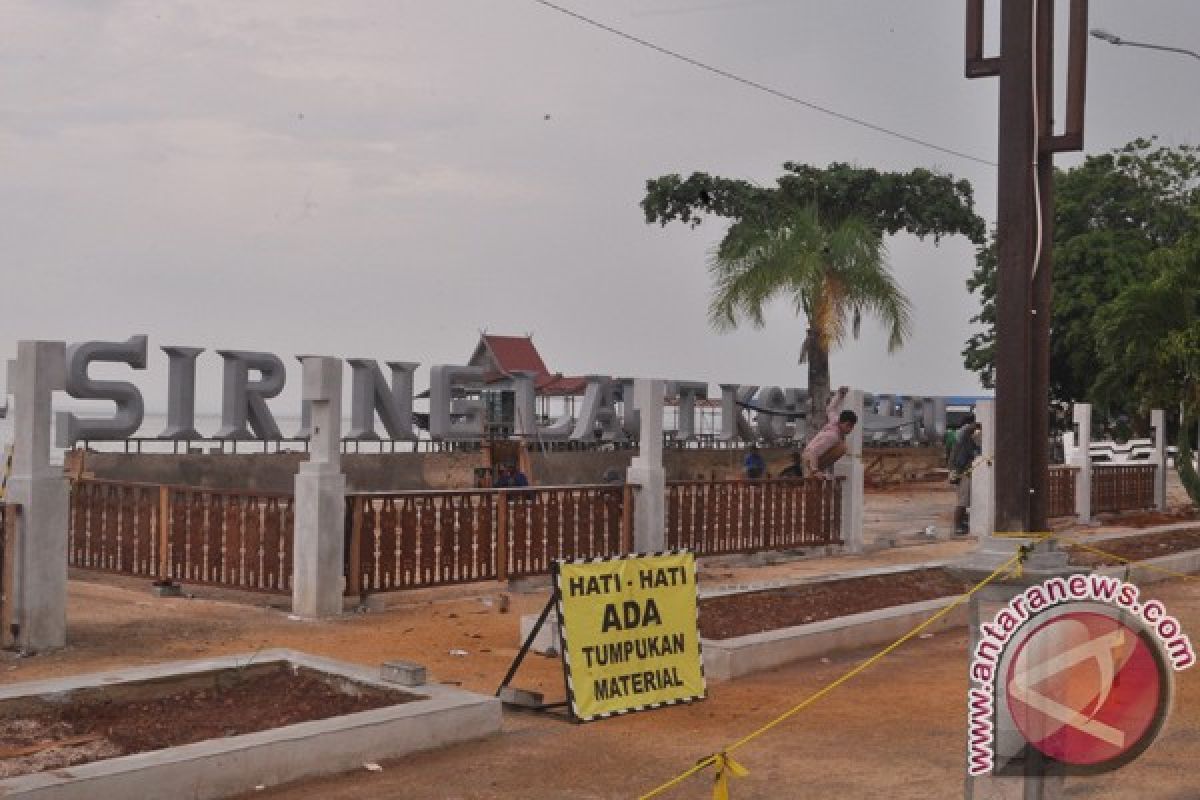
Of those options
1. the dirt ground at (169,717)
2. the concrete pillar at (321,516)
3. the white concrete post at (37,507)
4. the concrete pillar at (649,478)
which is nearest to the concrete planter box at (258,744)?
the dirt ground at (169,717)

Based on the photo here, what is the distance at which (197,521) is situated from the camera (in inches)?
587

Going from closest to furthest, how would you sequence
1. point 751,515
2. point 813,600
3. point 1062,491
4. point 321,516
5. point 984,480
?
point 321,516 → point 813,600 → point 751,515 → point 984,480 → point 1062,491

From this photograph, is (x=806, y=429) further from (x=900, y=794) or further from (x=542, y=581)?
(x=900, y=794)

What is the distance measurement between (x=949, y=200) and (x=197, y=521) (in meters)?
46.0

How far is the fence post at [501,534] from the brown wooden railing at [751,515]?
2946 millimetres

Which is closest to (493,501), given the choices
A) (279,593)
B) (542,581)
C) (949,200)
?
(542,581)

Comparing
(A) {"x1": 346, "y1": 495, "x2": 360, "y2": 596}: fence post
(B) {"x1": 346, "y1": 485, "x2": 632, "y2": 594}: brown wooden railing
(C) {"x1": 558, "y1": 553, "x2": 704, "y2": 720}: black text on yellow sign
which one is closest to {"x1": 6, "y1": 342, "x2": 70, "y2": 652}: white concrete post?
(A) {"x1": 346, "y1": 495, "x2": 360, "y2": 596}: fence post

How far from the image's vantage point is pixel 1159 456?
31.5 meters

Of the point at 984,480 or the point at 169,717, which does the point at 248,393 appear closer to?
the point at 984,480

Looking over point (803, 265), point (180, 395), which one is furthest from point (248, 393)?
point (803, 265)

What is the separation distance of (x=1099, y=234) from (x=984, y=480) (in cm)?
3044

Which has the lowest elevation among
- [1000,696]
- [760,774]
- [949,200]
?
[760,774]

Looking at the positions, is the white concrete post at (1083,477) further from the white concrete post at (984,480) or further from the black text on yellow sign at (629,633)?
the black text on yellow sign at (629,633)

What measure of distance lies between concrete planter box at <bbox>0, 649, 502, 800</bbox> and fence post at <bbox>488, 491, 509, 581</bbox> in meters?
5.79
